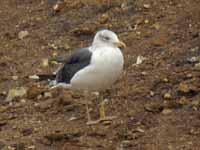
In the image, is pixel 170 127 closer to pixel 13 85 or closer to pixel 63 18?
pixel 13 85

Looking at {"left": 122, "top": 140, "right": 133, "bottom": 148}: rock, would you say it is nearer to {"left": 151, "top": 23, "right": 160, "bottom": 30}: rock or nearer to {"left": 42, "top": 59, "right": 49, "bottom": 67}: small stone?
{"left": 42, "top": 59, "right": 49, "bottom": 67}: small stone

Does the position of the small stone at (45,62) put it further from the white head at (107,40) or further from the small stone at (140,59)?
the white head at (107,40)

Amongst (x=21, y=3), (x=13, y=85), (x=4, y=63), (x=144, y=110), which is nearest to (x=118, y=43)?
(x=144, y=110)

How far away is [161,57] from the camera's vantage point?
10172 millimetres

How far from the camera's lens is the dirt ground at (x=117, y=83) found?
8031mm

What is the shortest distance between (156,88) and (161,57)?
3.63 feet

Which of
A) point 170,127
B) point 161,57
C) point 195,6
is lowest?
point 170,127

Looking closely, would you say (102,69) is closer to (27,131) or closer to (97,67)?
(97,67)

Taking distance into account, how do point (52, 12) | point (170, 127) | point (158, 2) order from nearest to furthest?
point (170, 127), point (158, 2), point (52, 12)

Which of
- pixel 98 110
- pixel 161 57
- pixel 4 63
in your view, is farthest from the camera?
pixel 4 63

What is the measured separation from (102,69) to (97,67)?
0.06 metres

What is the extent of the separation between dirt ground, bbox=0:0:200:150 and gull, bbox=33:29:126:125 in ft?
1.33

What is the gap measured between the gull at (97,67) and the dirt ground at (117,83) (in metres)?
0.40

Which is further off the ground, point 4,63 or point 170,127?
point 4,63
